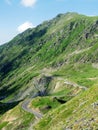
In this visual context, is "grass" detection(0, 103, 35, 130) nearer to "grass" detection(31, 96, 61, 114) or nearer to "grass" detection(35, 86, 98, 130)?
"grass" detection(31, 96, 61, 114)

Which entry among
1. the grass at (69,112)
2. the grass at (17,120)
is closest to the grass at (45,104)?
the grass at (17,120)

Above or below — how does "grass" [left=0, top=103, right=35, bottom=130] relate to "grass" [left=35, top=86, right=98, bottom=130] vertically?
below

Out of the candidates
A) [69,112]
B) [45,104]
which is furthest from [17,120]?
[69,112]

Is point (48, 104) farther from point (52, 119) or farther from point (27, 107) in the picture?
point (52, 119)

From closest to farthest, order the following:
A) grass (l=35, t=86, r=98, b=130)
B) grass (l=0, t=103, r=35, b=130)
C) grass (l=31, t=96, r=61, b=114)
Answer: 1. grass (l=35, t=86, r=98, b=130)
2. grass (l=0, t=103, r=35, b=130)
3. grass (l=31, t=96, r=61, b=114)

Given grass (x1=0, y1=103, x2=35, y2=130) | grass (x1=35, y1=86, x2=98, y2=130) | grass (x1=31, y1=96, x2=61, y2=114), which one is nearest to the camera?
grass (x1=35, y1=86, x2=98, y2=130)

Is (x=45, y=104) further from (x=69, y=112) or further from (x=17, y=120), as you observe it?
(x=69, y=112)

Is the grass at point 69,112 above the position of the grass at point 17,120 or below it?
above

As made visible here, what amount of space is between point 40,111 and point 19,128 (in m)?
18.9

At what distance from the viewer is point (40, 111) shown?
181625 mm

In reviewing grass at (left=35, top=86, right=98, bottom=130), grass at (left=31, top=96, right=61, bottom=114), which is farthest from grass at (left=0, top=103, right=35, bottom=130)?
grass at (left=35, top=86, right=98, bottom=130)

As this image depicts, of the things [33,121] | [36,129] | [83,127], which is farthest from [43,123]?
[83,127]

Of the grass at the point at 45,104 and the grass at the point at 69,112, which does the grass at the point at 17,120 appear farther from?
the grass at the point at 69,112

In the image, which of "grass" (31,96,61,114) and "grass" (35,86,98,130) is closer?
"grass" (35,86,98,130)
